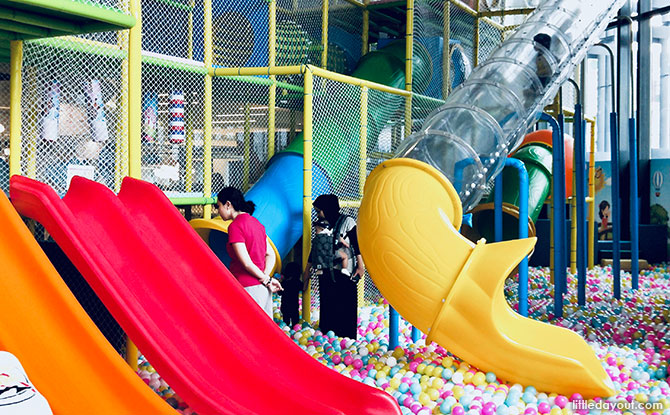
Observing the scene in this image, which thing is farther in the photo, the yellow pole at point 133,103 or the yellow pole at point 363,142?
the yellow pole at point 363,142

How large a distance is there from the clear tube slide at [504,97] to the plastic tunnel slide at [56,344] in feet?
8.65

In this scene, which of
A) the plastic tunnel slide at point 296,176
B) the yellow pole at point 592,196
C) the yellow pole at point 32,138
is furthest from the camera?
the yellow pole at point 592,196

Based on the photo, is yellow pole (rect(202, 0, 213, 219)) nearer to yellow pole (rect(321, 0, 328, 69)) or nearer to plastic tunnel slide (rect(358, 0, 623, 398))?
yellow pole (rect(321, 0, 328, 69))

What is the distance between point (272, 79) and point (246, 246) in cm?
238

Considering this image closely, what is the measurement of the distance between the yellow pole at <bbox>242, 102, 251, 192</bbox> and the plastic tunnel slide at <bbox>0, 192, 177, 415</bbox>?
11.7ft

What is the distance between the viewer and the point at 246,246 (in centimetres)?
473

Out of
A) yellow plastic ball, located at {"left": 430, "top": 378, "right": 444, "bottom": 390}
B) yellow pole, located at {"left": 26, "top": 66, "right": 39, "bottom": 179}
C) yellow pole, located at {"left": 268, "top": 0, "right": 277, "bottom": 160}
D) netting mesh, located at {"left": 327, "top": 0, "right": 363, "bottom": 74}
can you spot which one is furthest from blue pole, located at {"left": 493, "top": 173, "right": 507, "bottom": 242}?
yellow pole, located at {"left": 26, "top": 66, "right": 39, "bottom": 179}

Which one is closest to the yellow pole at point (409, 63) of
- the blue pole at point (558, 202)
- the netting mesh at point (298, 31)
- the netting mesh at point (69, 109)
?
the netting mesh at point (298, 31)

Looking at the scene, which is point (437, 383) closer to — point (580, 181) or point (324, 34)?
point (580, 181)

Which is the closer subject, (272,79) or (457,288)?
(457,288)

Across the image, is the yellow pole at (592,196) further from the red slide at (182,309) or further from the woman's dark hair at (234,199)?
the red slide at (182,309)

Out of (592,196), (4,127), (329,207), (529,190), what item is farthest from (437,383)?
(592,196)

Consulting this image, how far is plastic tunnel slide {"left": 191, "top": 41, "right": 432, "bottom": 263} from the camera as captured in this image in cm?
588

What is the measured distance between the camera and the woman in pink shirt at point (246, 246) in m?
4.63
